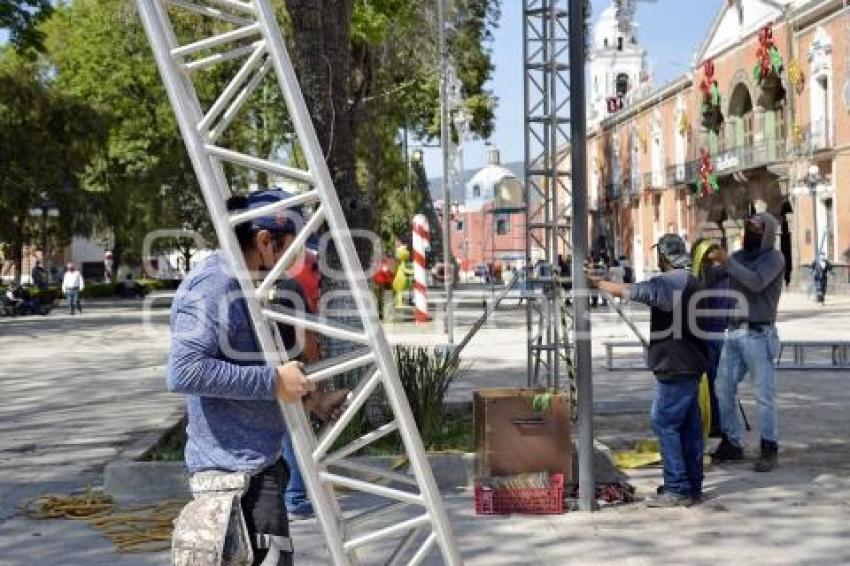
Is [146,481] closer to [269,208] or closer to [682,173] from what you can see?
[269,208]

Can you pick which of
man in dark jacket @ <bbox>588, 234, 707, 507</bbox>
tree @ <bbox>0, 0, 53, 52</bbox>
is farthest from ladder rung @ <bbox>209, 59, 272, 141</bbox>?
tree @ <bbox>0, 0, 53, 52</bbox>

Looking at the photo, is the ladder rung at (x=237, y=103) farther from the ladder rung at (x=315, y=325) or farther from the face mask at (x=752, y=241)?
the face mask at (x=752, y=241)

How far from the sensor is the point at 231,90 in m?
4.33

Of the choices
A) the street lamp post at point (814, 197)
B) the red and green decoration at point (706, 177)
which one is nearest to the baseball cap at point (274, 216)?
the street lamp post at point (814, 197)

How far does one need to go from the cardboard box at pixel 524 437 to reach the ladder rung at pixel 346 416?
10.6ft

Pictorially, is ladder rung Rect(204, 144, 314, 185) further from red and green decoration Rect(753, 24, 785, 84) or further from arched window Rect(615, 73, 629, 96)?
arched window Rect(615, 73, 629, 96)

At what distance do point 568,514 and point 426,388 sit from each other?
2042mm

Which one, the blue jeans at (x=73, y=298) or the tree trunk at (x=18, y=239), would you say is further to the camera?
the tree trunk at (x=18, y=239)

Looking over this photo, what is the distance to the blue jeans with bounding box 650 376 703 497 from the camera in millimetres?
7285

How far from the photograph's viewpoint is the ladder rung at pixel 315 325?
410 cm

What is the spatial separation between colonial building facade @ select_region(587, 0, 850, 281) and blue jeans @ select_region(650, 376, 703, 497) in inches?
920

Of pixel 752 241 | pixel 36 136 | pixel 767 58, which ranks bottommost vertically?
pixel 752 241

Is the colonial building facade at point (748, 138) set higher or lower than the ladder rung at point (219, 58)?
higher

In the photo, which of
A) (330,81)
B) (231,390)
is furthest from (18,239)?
(231,390)
